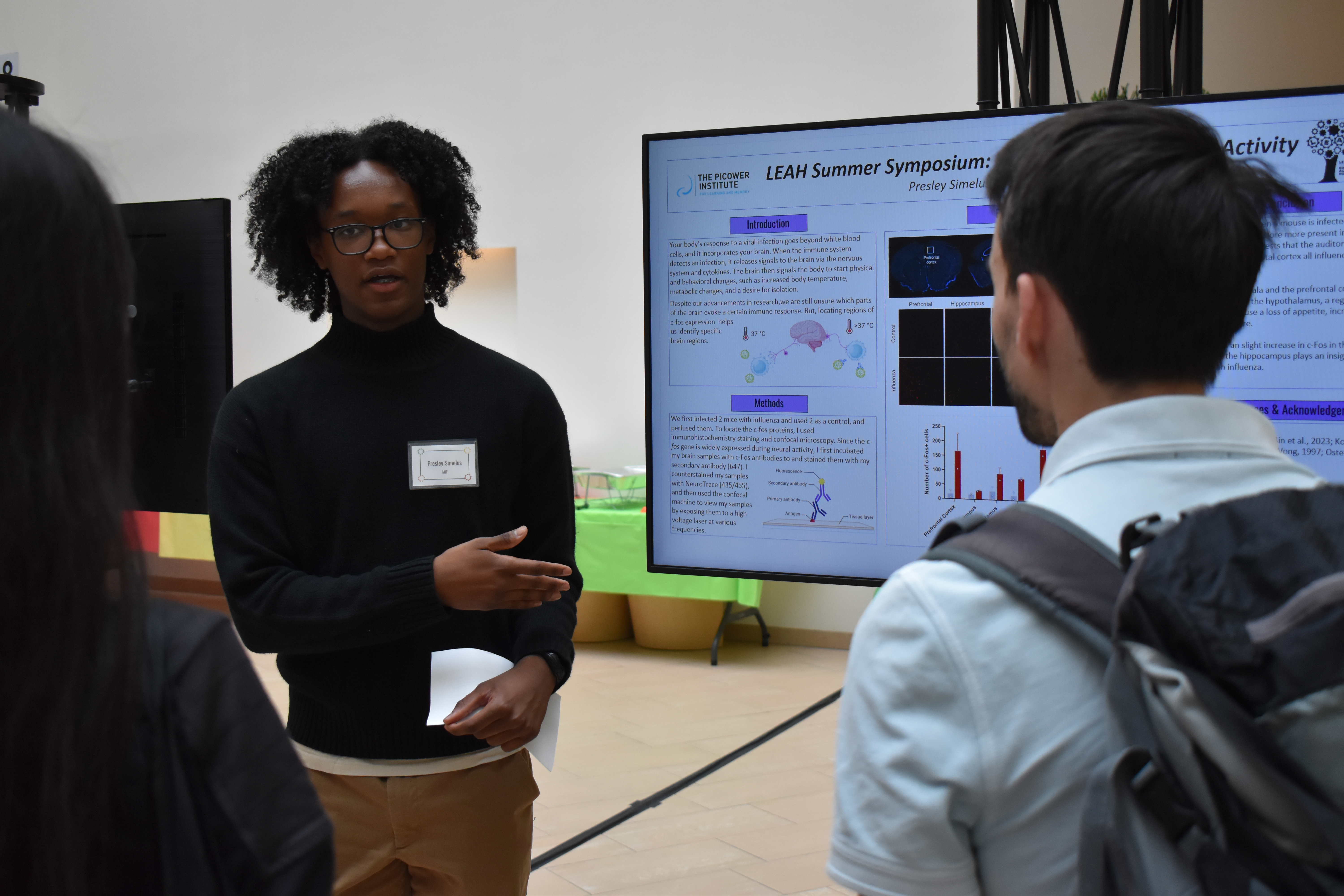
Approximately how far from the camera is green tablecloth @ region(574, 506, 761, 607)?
5.35 meters

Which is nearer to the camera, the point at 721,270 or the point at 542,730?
the point at 542,730

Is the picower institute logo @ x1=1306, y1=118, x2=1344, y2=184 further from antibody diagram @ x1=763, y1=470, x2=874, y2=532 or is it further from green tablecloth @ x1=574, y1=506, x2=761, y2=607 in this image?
green tablecloth @ x1=574, y1=506, x2=761, y2=607

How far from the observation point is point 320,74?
22.2 ft

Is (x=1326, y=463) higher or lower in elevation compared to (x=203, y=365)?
lower

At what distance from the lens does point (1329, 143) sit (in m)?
1.85

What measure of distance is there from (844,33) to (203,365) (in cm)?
405

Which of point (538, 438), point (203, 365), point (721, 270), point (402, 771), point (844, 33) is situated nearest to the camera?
point (402, 771)

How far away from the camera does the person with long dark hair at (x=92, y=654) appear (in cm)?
60

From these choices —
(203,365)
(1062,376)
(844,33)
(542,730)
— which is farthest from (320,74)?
(1062,376)

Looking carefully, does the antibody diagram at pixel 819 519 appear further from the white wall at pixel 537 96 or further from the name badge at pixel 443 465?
the white wall at pixel 537 96

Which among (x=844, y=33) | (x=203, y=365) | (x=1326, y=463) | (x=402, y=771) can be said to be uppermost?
(x=844, y=33)

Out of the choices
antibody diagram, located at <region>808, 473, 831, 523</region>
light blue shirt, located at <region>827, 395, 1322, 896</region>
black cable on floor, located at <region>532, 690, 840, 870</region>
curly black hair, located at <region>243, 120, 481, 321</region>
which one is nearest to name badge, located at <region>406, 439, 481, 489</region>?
curly black hair, located at <region>243, 120, 481, 321</region>

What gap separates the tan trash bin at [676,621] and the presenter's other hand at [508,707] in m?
3.90

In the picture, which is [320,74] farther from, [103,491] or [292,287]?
[103,491]
